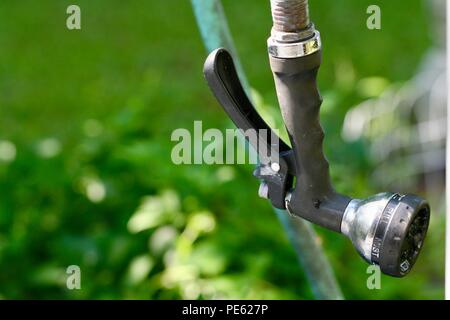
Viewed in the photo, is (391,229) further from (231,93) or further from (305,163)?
(231,93)

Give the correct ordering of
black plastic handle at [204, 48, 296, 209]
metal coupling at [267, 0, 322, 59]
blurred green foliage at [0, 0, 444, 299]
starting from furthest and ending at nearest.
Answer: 1. blurred green foliage at [0, 0, 444, 299]
2. black plastic handle at [204, 48, 296, 209]
3. metal coupling at [267, 0, 322, 59]

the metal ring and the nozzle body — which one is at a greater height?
the metal ring

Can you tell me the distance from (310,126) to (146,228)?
116 centimetres

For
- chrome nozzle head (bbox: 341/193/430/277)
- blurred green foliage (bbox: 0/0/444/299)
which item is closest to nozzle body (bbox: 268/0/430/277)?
chrome nozzle head (bbox: 341/193/430/277)

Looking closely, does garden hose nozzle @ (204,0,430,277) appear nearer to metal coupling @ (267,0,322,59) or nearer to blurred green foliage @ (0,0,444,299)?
metal coupling @ (267,0,322,59)

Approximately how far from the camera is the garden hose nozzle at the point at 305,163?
4.25 ft

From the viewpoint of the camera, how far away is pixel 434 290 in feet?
7.79

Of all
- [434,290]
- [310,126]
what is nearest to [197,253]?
[434,290]

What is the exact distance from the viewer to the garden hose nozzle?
1.30 metres

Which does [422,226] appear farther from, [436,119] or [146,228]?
[436,119]

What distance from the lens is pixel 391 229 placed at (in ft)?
4.33

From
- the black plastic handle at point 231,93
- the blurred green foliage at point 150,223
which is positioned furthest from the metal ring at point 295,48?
the blurred green foliage at point 150,223

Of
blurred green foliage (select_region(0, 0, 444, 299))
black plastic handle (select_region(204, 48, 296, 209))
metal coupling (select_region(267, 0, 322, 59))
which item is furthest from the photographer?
blurred green foliage (select_region(0, 0, 444, 299))

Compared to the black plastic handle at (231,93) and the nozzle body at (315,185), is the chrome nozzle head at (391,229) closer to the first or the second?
the nozzle body at (315,185)
